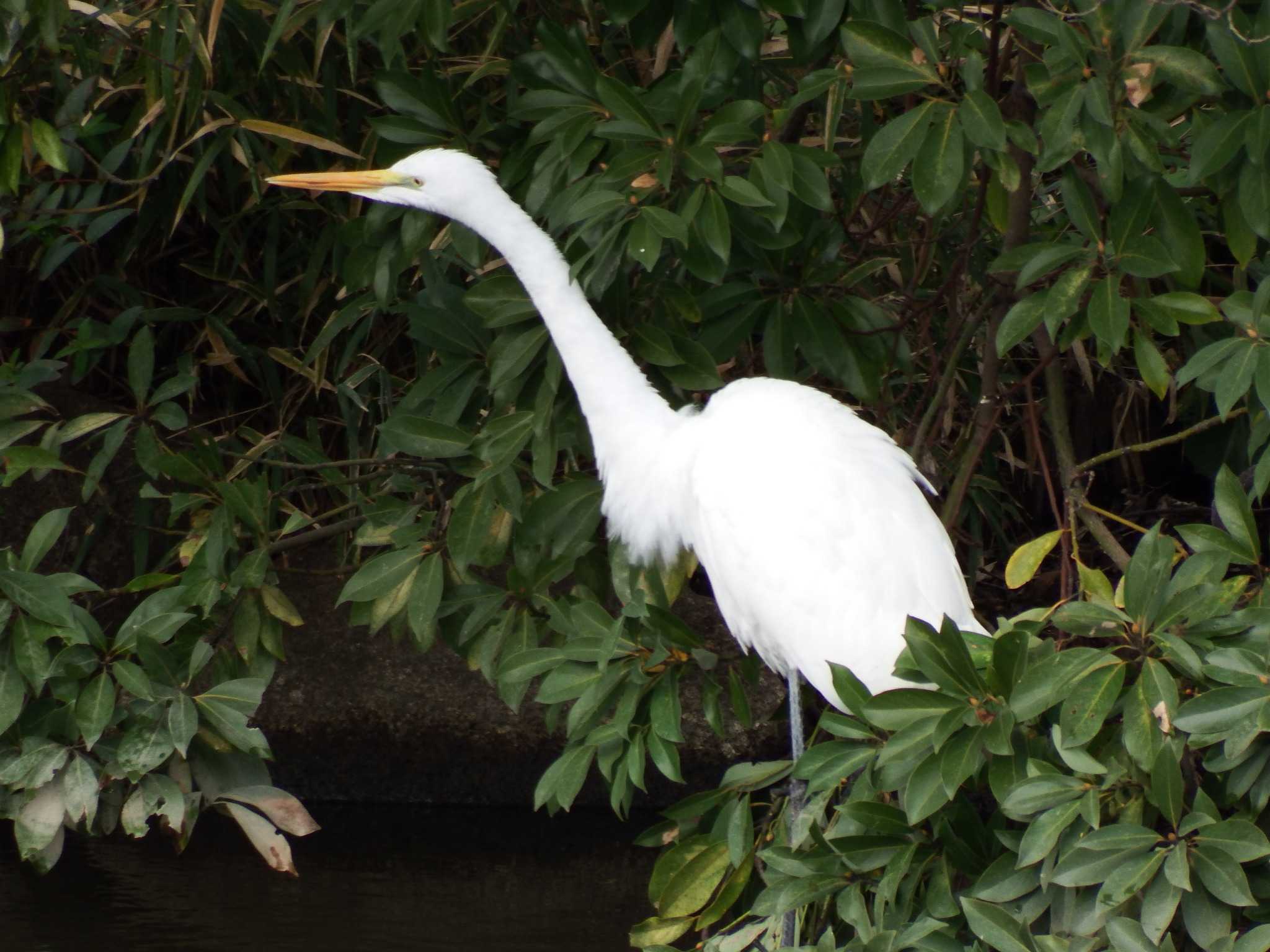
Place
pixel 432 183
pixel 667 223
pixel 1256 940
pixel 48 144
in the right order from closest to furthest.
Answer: pixel 1256 940 < pixel 667 223 < pixel 432 183 < pixel 48 144

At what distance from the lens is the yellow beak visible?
196 cm

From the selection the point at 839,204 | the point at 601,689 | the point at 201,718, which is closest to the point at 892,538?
the point at 601,689

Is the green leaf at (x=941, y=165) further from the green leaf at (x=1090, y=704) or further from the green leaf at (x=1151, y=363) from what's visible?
the green leaf at (x=1090, y=704)

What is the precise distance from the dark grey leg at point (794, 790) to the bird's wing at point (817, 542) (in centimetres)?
4

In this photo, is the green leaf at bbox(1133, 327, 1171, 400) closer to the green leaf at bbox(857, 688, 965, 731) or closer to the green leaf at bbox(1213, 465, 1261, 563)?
the green leaf at bbox(1213, 465, 1261, 563)

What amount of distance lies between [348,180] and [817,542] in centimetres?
78

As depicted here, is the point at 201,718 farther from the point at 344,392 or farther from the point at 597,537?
the point at 344,392

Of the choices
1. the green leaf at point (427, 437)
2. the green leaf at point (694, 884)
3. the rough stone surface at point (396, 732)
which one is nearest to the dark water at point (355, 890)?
the rough stone surface at point (396, 732)

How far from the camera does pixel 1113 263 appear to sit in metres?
1.64

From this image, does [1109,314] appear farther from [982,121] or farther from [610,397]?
[610,397]

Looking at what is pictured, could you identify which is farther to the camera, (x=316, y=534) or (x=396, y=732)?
(x=396, y=732)

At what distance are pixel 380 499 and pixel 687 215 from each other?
0.72 metres

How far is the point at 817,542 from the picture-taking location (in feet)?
6.45

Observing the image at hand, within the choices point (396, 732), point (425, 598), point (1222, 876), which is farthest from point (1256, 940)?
point (396, 732)
